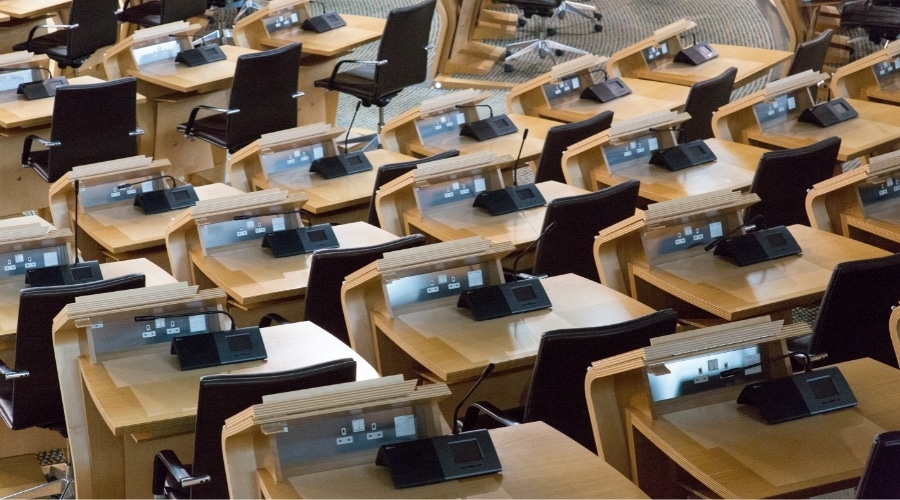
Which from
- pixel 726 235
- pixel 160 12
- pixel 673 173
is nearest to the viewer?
pixel 726 235

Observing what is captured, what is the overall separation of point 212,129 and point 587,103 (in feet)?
6.85

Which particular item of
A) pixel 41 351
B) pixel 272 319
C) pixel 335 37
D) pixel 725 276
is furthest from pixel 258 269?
pixel 335 37

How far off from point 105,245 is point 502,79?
16.7 feet

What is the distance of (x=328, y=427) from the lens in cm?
293

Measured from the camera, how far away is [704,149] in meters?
5.71

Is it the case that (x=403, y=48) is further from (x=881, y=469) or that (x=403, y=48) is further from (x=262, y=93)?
(x=881, y=469)

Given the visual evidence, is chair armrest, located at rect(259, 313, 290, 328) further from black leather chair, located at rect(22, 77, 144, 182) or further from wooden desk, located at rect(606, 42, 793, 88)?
wooden desk, located at rect(606, 42, 793, 88)

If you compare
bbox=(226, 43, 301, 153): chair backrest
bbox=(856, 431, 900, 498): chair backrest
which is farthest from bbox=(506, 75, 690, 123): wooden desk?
bbox=(856, 431, 900, 498): chair backrest

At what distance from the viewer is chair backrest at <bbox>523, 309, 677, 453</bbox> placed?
11.3 ft

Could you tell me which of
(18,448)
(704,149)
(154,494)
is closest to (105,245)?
(18,448)

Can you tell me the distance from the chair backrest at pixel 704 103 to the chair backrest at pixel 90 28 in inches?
169

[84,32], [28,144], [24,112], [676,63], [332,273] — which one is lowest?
[332,273]

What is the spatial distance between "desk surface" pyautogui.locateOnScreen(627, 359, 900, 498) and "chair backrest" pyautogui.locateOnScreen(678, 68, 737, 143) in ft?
10.7

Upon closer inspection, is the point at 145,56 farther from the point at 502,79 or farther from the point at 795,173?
the point at 795,173
